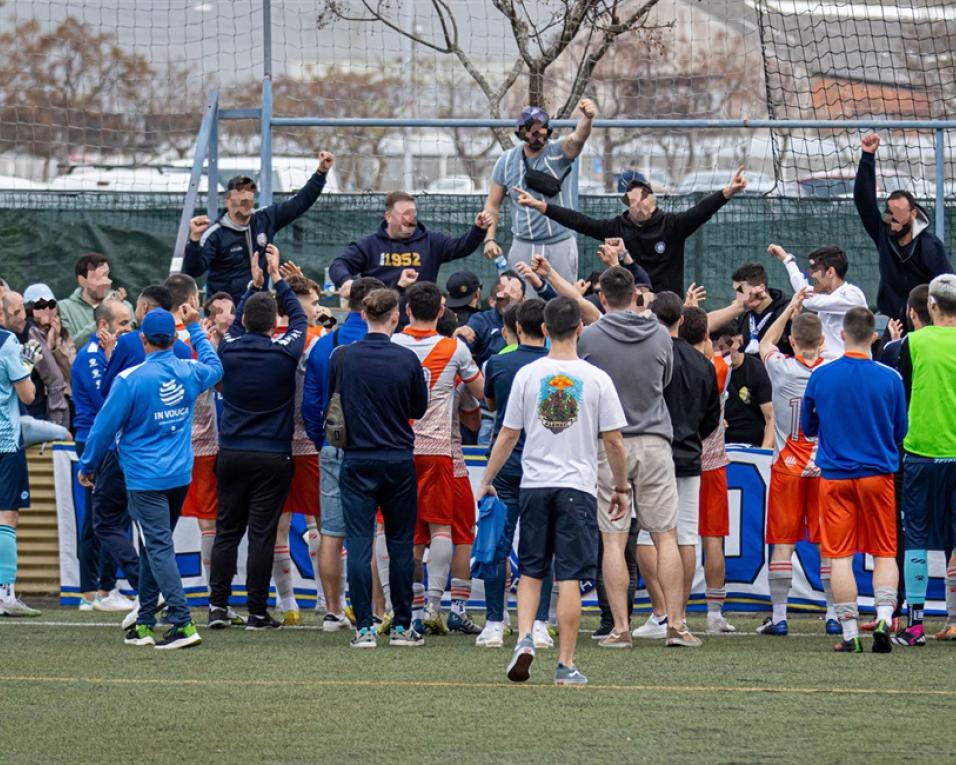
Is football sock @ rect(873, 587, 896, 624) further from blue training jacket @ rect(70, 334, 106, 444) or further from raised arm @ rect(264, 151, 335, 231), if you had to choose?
raised arm @ rect(264, 151, 335, 231)

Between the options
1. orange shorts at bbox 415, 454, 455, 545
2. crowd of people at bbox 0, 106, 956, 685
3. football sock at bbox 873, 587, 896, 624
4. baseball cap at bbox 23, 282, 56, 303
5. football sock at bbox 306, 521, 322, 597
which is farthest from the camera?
baseball cap at bbox 23, 282, 56, 303

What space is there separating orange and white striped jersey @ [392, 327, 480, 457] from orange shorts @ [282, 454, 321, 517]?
1.24 meters

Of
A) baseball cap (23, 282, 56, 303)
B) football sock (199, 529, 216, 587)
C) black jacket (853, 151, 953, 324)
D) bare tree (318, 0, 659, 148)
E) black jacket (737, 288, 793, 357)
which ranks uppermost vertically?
bare tree (318, 0, 659, 148)

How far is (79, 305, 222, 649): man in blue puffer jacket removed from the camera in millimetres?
10008

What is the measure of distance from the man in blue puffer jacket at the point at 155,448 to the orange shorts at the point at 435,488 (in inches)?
58.2

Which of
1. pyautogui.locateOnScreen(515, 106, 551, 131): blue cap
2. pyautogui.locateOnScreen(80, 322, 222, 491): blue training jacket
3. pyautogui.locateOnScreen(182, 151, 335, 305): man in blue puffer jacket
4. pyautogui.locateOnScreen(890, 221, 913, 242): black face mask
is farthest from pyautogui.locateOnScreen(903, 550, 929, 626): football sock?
pyautogui.locateOnScreen(182, 151, 335, 305): man in blue puffer jacket

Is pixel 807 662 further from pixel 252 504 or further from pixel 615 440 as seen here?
pixel 252 504

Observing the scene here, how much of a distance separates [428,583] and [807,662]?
264cm

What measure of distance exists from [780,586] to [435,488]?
2.50 metres

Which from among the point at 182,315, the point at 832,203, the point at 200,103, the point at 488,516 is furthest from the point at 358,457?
the point at 200,103

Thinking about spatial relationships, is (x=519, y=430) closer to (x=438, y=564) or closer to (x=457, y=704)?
(x=457, y=704)

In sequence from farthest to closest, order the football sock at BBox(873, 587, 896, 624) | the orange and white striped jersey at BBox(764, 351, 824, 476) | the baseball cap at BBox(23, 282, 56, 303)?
the baseball cap at BBox(23, 282, 56, 303), the orange and white striped jersey at BBox(764, 351, 824, 476), the football sock at BBox(873, 587, 896, 624)

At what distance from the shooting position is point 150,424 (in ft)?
33.1

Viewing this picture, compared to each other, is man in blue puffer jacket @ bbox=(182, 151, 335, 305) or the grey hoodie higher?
man in blue puffer jacket @ bbox=(182, 151, 335, 305)
